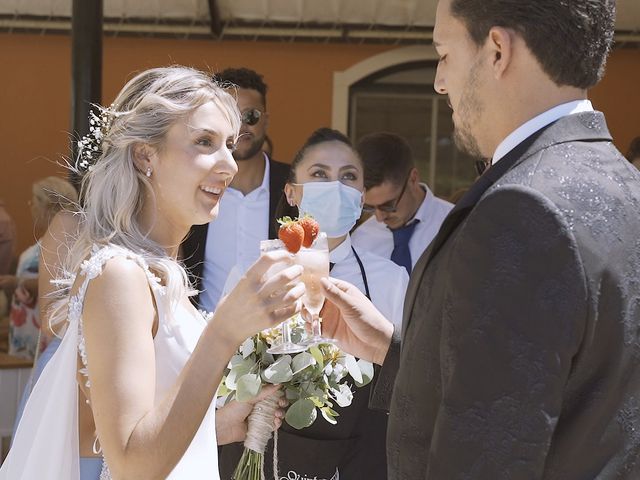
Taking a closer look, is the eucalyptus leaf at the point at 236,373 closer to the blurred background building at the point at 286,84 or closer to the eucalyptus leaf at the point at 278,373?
the eucalyptus leaf at the point at 278,373

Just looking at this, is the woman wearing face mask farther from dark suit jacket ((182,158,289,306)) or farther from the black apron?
dark suit jacket ((182,158,289,306))

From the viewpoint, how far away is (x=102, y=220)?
2197 mm

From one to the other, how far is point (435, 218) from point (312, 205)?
154 cm

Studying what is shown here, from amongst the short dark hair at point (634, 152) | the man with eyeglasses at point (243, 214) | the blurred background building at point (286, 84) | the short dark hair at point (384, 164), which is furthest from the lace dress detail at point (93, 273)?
the blurred background building at point (286, 84)

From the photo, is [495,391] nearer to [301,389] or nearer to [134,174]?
[134,174]

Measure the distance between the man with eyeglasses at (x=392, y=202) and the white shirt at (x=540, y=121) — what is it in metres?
3.14

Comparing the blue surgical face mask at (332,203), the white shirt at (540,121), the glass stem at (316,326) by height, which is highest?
the white shirt at (540,121)

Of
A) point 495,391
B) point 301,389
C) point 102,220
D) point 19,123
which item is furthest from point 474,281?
point 19,123

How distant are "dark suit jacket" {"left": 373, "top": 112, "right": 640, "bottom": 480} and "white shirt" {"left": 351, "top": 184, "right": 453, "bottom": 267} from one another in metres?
3.09

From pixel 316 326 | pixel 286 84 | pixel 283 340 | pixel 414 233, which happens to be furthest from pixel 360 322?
pixel 286 84

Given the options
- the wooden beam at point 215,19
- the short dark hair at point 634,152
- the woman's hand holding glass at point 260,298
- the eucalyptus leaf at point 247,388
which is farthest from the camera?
the wooden beam at point 215,19

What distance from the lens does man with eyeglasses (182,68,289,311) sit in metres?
4.09

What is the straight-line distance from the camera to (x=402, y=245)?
4.62 metres

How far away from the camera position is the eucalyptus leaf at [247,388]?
2.56 m
